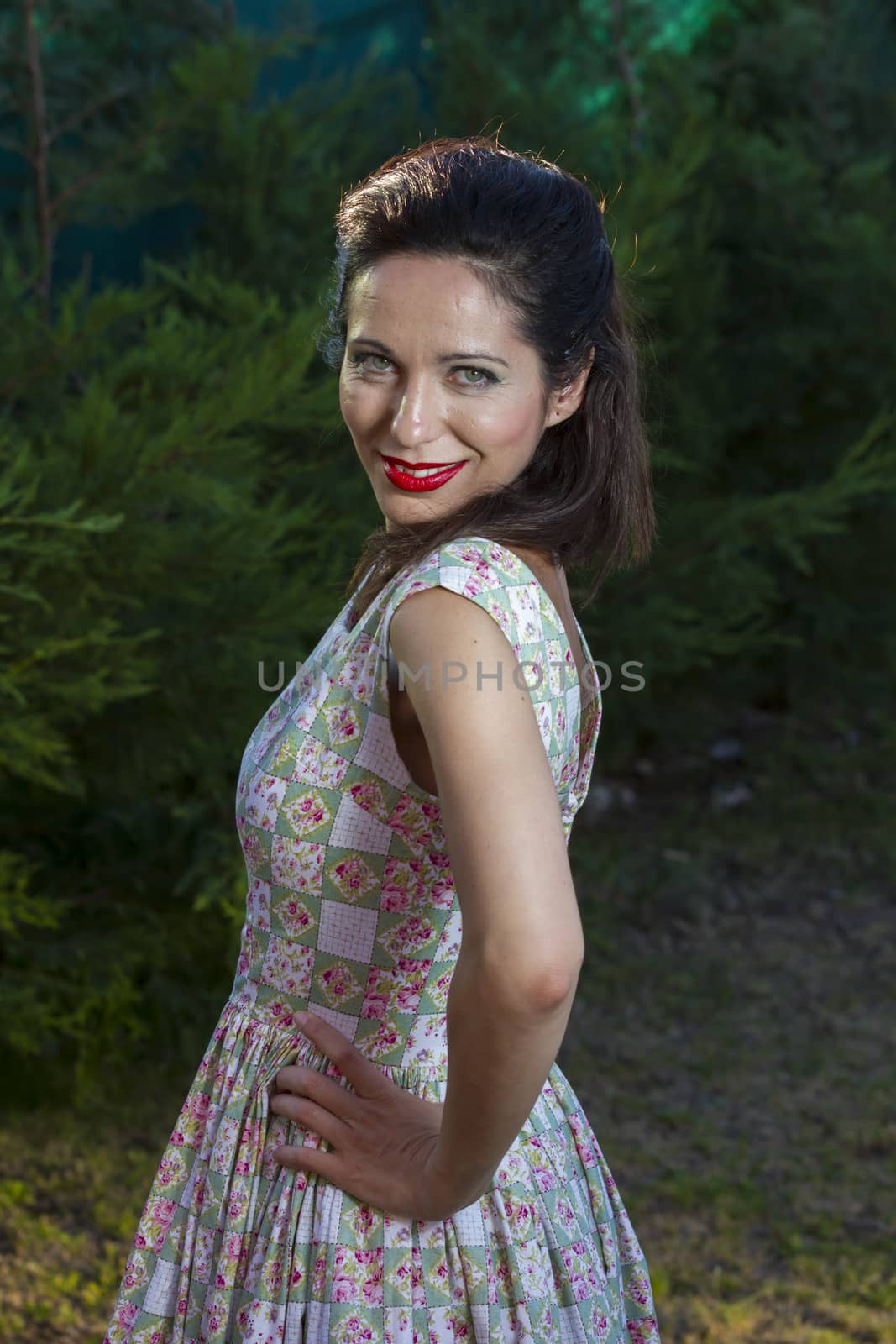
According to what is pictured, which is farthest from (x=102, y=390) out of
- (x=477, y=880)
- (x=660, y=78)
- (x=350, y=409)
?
(x=660, y=78)

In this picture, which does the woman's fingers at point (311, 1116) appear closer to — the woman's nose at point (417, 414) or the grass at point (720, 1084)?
the woman's nose at point (417, 414)

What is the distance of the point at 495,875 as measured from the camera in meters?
1.01

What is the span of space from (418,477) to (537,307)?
0.63ft

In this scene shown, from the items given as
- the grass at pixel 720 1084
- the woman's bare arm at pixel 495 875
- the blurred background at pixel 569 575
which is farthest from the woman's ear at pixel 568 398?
the grass at pixel 720 1084

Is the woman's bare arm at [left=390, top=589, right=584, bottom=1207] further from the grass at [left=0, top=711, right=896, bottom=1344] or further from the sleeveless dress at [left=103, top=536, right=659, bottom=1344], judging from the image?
the grass at [left=0, top=711, right=896, bottom=1344]

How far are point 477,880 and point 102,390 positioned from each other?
2.27 meters

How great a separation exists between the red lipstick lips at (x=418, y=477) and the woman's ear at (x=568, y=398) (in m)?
0.13

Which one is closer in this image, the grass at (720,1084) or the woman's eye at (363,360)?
the woman's eye at (363,360)

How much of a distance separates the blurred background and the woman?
128cm

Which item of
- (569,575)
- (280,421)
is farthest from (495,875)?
(569,575)

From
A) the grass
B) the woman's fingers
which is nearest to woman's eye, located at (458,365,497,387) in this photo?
the woman's fingers

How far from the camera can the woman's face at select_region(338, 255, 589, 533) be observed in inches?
50.0

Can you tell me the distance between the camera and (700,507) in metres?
4.89

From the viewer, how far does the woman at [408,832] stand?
1.24m
